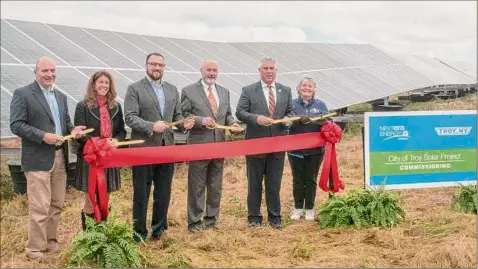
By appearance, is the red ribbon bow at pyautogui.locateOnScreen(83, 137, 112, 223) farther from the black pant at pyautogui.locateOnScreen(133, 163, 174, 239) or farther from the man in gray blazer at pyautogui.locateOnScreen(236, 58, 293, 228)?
the man in gray blazer at pyautogui.locateOnScreen(236, 58, 293, 228)

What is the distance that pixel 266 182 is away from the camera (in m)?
6.35

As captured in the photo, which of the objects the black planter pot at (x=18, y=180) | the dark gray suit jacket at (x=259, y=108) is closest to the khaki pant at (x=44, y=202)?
the dark gray suit jacket at (x=259, y=108)

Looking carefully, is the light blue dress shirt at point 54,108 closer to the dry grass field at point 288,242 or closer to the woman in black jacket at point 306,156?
the dry grass field at point 288,242

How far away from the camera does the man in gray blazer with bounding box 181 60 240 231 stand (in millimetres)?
5926

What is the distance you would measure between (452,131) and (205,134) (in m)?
3.82

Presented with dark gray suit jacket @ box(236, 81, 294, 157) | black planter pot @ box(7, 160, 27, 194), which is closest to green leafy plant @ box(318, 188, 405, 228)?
dark gray suit jacket @ box(236, 81, 294, 157)

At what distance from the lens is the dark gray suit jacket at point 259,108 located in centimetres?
621

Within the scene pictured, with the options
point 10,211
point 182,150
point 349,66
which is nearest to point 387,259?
point 182,150

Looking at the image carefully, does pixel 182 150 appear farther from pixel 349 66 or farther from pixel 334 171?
pixel 349 66

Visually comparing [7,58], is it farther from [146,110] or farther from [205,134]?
[205,134]

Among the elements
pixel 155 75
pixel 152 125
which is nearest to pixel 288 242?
pixel 152 125

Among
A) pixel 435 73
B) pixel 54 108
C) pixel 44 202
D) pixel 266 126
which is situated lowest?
pixel 44 202

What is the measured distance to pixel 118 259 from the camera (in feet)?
15.5

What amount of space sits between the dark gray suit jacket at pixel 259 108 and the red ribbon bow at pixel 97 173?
179 centimetres
